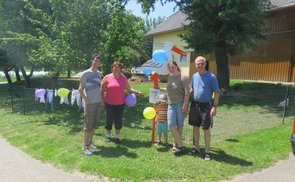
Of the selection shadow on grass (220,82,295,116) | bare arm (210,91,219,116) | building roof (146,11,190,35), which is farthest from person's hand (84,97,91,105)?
building roof (146,11,190,35)

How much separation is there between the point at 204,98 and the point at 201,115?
32 cm

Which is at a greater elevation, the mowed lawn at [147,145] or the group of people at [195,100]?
the group of people at [195,100]

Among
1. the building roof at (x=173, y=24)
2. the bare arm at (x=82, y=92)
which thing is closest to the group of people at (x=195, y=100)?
the bare arm at (x=82, y=92)

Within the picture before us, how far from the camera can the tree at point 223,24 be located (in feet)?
43.0

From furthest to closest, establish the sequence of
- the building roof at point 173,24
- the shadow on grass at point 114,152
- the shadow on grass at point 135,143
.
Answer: the building roof at point 173,24 < the shadow on grass at point 135,143 < the shadow on grass at point 114,152

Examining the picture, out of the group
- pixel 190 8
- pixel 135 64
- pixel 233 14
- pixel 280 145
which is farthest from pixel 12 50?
pixel 280 145

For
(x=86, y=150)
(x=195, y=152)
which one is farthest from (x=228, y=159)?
(x=86, y=150)

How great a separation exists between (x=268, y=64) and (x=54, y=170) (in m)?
15.7

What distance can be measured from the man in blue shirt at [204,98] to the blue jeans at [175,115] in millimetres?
228

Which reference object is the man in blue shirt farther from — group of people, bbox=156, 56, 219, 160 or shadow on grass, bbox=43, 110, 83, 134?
shadow on grass, bbox=43, 110, 83, 134

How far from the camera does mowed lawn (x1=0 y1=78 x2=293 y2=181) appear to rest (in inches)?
223

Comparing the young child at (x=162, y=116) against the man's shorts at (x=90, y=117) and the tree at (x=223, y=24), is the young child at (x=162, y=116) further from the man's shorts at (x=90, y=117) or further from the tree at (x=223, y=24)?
the tree at (x=223, y=24)

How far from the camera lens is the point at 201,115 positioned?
6.14 metres

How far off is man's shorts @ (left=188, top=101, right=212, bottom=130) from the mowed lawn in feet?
2.13
